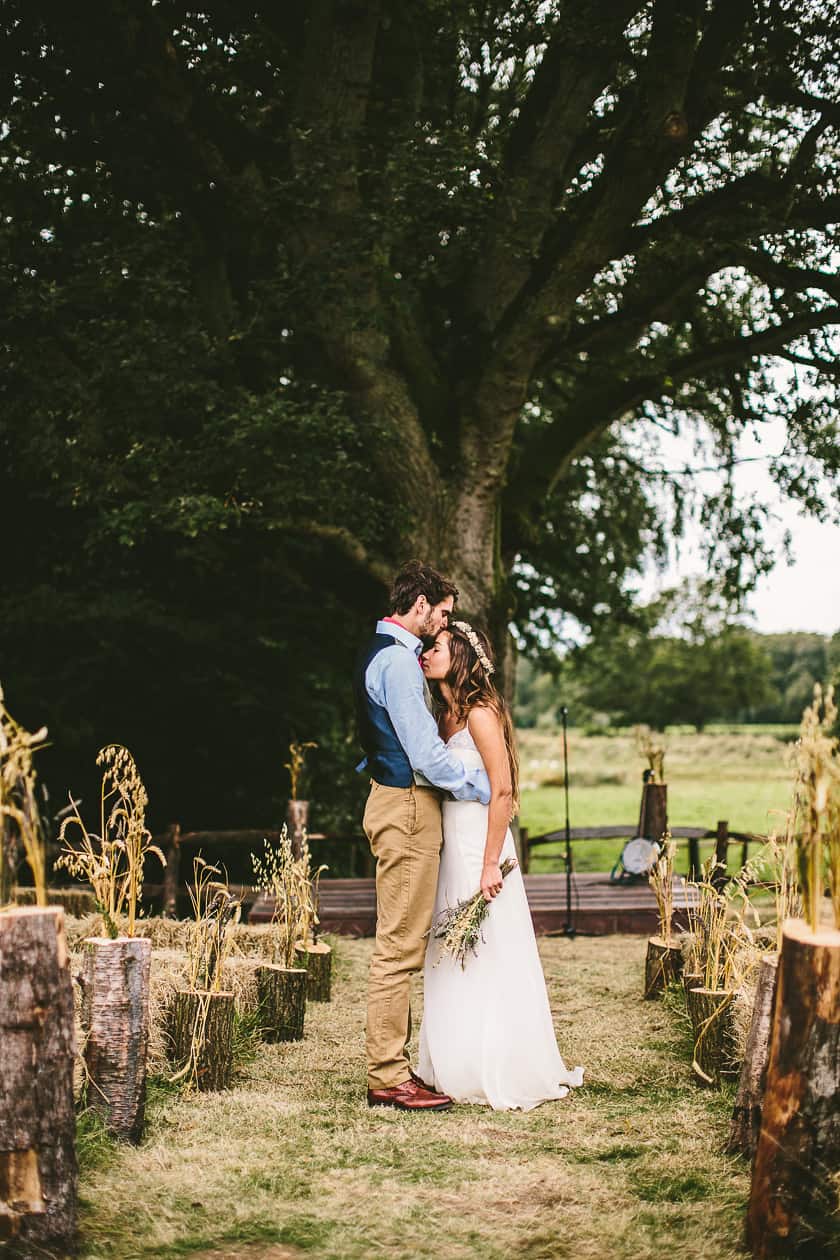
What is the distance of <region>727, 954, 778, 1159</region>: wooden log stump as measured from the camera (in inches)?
179

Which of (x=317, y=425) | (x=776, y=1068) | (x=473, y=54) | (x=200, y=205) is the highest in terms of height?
(x=473, y=54)

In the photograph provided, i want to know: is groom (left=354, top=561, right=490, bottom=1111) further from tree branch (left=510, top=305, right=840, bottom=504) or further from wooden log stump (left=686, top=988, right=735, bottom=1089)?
tree branch (left=510, top=305, right=840, bottom=504)

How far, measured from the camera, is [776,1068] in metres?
3.78

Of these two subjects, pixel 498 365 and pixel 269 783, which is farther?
pixel 269 783

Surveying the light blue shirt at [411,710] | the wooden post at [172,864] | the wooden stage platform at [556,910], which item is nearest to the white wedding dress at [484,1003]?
the light blue shirt at [411,710]

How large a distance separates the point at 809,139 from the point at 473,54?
354cm

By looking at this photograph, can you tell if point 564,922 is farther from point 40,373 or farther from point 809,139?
point 809,139

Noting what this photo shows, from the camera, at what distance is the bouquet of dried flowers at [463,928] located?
5535 millimetres

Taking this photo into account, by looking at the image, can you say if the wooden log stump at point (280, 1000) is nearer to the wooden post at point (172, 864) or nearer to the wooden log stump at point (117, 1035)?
the wooden log stump at point (117, 1035)

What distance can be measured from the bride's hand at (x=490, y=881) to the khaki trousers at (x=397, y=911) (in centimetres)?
23

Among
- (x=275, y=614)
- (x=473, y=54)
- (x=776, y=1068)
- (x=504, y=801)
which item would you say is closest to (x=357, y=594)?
(x=275, y=614)

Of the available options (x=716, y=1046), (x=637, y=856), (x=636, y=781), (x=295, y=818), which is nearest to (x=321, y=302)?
(x=295, y=818)

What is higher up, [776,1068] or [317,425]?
[317,425]

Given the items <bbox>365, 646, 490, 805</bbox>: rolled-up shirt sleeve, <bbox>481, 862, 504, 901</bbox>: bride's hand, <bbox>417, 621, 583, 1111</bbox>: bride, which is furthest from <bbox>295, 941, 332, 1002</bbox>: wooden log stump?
<bbox>365, 646, 490, 805</bbox>: rolled-up shirt sleeve
